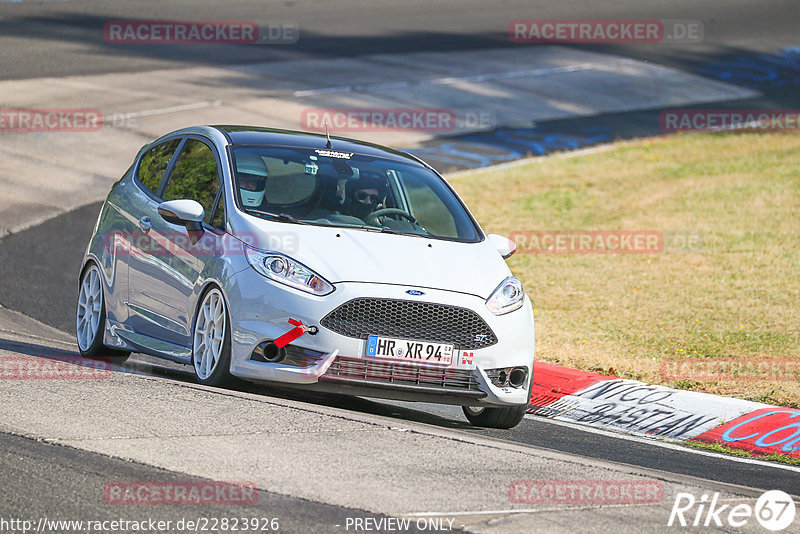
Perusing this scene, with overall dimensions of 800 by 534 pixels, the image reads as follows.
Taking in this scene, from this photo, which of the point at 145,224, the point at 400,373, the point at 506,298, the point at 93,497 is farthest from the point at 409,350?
the point at 93,497

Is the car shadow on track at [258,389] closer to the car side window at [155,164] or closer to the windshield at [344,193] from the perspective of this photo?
the windshield at [344,193]

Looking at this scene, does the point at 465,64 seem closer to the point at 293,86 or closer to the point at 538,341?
A: the point at 293,86

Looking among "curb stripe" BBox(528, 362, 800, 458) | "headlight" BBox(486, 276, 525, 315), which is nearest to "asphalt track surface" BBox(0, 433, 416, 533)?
"headlight" BBox(486, 276, 525, 315)

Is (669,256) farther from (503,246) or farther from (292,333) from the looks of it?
(292,333)

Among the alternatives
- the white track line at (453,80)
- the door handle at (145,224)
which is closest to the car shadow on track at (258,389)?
the door handle at (145,224)

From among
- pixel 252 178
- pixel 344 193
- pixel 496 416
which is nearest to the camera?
pixel 496 416

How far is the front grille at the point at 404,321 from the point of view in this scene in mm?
7711

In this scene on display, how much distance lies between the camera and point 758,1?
1785 inches

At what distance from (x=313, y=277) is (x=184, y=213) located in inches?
48.4

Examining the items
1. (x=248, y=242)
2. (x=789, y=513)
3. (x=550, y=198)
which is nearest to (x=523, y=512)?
(x=789, y=513)

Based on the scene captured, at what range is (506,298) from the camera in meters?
8.20

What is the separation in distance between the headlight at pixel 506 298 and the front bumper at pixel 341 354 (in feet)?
0.24

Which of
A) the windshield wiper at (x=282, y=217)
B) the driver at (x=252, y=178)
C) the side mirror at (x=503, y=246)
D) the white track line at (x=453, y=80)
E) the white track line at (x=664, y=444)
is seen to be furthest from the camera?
the white track line at (x=453, y=80)

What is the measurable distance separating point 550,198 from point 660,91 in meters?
11.4
